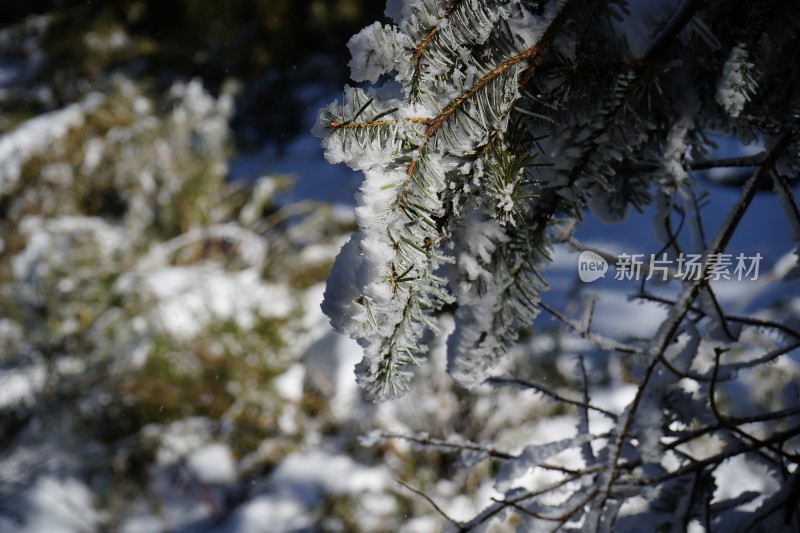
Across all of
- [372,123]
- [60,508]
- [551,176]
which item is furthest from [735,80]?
[60,508]

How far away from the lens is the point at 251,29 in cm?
279

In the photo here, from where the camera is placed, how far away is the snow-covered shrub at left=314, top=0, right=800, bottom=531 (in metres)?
0.41

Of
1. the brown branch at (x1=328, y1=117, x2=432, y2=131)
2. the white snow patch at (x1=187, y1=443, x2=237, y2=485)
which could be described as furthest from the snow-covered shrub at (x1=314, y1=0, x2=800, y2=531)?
the white snow patch at (x1=187, y1=443, x2=237, y2=485)

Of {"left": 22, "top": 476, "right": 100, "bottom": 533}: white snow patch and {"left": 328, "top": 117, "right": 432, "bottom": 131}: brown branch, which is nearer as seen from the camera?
{"left": 328, "top": 117, "right": 432, "bottom": 131}: brown branch

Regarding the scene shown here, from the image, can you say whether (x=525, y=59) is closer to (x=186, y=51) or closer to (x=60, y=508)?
(x=60, y=508)

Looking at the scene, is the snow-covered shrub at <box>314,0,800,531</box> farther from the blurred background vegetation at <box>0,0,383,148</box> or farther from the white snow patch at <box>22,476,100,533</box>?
the blurred background vegetation at <box>0,0,383,148</box>

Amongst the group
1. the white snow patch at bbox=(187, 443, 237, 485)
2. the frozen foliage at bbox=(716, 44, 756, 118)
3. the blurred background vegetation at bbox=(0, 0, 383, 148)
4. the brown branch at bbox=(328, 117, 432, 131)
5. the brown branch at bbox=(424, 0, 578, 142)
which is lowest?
the brown branch at bbox=(328, 117, 432, 131)

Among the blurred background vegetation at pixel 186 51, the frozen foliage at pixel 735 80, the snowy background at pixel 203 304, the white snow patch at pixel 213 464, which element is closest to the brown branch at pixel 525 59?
the frozen foliage at pixel 735 80

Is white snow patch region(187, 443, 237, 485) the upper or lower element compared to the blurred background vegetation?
lower

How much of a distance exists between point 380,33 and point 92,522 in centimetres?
197

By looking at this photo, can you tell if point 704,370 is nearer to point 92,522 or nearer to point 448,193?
point 448,193

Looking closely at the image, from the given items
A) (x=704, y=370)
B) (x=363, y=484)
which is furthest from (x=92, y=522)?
(x=704, y=370)

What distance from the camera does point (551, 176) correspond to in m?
0.55

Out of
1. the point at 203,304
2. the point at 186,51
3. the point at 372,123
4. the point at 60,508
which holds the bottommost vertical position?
the point at 372,123
